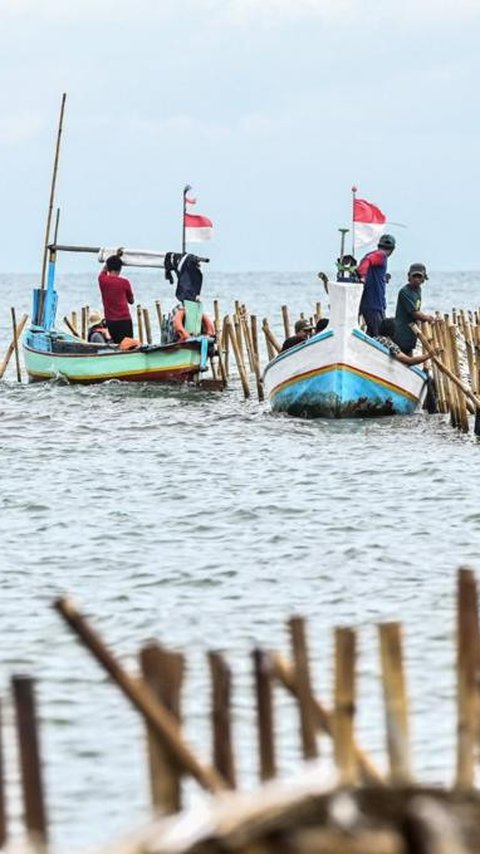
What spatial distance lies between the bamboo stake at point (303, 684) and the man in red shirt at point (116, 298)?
24.4 meters

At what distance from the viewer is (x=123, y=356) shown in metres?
31.1

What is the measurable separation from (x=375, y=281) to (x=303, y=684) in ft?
68.2

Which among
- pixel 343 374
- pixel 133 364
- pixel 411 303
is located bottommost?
pixel 133 364

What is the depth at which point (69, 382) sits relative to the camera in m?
32.6

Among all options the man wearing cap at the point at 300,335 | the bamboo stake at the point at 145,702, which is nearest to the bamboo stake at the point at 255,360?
the man wearing cap at the point at 300,335

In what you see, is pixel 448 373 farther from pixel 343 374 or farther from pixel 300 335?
pixel 300 335

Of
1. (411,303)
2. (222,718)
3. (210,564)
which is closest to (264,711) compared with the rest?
(222,718)

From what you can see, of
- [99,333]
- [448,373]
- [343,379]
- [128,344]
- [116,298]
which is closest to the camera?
[448,373]

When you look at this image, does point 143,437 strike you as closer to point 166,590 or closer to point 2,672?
point 166,590

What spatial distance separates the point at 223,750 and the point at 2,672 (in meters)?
5.65

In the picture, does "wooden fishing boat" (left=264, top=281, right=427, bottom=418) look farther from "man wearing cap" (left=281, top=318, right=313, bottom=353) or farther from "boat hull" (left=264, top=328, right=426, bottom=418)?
"man wearing cap" (left=281, top=318, right=313, bottom=353)

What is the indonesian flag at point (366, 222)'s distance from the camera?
2881cm

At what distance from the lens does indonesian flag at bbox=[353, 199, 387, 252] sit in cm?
2881

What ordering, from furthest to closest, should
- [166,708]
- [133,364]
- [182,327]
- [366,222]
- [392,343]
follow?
[182,327], [133,364], [366,222], [392,343], [166,708]
